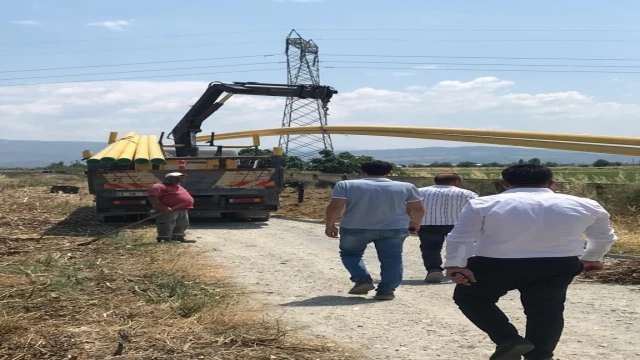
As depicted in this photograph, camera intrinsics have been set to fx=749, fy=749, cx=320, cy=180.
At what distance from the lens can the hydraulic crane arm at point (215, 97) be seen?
19.1 metres

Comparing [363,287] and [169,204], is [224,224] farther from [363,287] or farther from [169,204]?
[363,287]

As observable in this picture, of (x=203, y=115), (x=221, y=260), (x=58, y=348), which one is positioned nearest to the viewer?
(x=58, y=348)

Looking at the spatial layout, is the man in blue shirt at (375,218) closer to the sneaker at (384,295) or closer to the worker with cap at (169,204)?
the sneaker at (384,295)

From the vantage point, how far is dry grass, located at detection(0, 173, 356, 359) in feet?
17.5

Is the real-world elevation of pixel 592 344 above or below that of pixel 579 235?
below

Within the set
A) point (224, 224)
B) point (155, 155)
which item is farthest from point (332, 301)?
point (224, 224)

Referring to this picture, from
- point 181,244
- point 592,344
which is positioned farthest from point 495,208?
point 181,244

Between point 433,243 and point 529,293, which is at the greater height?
point 529,293

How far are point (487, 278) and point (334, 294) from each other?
378 centimetres

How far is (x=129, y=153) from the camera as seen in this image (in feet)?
51.1

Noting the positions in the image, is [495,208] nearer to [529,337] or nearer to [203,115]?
[529,337]

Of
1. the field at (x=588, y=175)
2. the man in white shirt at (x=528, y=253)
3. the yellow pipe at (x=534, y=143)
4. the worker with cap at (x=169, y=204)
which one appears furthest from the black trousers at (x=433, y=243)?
the field at (x=588, y=175)

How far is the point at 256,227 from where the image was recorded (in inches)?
653

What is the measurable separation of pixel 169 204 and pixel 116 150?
145 inches
